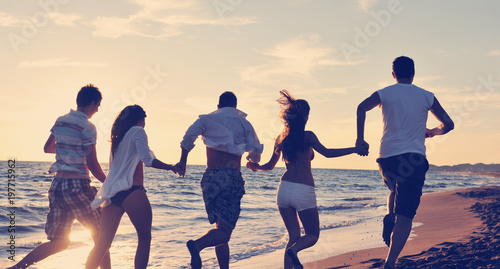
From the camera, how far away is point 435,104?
14.8 ft

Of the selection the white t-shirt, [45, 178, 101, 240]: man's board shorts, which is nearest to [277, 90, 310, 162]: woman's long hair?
the white t-shirt

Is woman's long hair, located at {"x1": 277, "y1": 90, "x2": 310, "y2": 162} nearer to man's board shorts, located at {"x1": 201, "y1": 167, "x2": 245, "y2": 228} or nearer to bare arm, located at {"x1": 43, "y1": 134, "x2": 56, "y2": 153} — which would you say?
man's board shorts, located at {"x1": 201, "y1": 167, "x2": 245, "y2": 228}

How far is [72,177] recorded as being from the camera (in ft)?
14.7

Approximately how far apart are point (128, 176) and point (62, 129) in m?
0.83

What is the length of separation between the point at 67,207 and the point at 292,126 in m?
2.37

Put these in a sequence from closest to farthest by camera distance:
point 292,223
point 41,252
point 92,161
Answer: point 41,252, point 92,161, point 292,223

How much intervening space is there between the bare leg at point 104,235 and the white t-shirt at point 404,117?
2.64m

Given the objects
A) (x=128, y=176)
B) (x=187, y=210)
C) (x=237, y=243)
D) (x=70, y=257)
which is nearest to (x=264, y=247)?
(x=237, y=243)

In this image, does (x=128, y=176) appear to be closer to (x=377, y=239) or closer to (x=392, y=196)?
(x=392, y=196)

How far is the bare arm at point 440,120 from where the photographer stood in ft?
14.9

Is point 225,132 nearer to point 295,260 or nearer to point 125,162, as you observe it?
point 125,162

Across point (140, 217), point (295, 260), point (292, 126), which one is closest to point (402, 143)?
point (292, 126)

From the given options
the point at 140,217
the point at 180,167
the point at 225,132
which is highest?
the point at 225,132

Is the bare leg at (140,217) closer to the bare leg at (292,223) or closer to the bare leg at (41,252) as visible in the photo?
the bare leg at (41,252)
